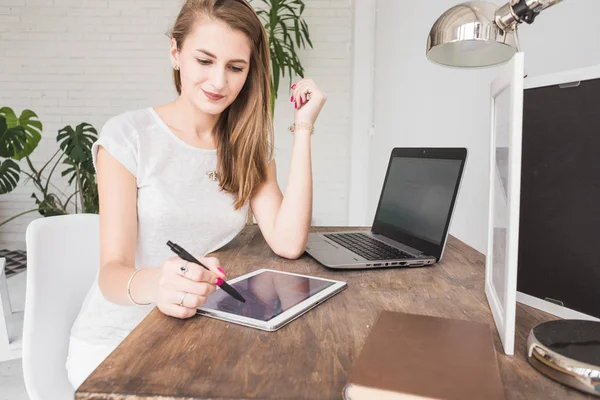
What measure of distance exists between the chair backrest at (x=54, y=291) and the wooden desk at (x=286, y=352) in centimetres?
46

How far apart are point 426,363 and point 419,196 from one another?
688 mm

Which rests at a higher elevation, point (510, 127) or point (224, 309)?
point (510, 127)

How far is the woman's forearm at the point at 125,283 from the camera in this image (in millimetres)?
701

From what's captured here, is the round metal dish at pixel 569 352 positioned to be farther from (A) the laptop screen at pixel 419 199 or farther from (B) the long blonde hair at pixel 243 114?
(B) the long blonde hair at pixel 243 114

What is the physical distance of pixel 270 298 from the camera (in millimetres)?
691

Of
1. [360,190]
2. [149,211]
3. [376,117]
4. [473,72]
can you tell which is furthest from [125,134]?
[360,190]

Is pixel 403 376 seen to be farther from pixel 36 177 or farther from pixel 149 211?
pixel 36 177

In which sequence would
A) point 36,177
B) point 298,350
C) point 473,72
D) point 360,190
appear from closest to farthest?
1. point 298,350
2. point 473,72
3. point 360,190
4. point 36,177

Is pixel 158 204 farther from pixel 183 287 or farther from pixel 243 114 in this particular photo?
pixel 183 287

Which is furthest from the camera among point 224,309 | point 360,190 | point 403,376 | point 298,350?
point 360,190

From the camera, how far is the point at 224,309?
0.64 metres

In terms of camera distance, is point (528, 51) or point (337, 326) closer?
point (337, 326)

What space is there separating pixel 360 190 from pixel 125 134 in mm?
2462

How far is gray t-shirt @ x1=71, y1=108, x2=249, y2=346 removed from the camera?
39.6 inches
